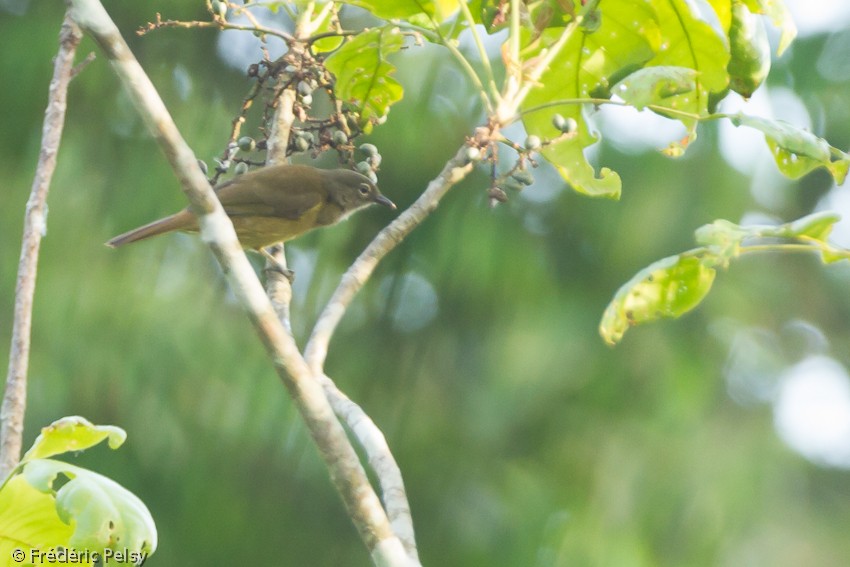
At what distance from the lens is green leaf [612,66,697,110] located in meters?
2.11

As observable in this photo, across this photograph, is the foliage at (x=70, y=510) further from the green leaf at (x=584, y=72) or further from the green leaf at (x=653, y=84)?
the green leaf at (x=584, y=72)

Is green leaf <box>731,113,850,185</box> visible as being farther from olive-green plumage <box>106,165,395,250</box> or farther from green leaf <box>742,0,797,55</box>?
olive-green plumage <box>106,165,395,250</box>

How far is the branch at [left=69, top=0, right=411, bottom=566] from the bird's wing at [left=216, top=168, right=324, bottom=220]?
2141 mm

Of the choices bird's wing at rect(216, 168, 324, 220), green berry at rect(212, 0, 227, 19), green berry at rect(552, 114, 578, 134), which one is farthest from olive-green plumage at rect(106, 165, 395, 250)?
green berry at rect(552, 114, 578, 134)

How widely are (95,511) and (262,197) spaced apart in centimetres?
253

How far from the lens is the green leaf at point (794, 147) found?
78.4 inches

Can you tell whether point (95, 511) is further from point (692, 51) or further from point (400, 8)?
point (692, 51)

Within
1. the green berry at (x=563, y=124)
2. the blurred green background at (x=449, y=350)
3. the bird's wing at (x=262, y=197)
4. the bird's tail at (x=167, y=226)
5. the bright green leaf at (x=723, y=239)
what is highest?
the bright green leaf at (x=723, y=239)

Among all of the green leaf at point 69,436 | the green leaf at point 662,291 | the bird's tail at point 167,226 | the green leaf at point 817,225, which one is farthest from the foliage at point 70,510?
the bird's tail at point 167,226

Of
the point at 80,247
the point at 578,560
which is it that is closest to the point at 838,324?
the point at 578,560

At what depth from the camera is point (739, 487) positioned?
441 centimetres

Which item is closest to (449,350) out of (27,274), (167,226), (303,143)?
(167,226)

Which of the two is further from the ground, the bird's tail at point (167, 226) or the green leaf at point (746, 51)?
the green leaf at point (746, 51)

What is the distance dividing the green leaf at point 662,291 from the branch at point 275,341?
0.52 m
